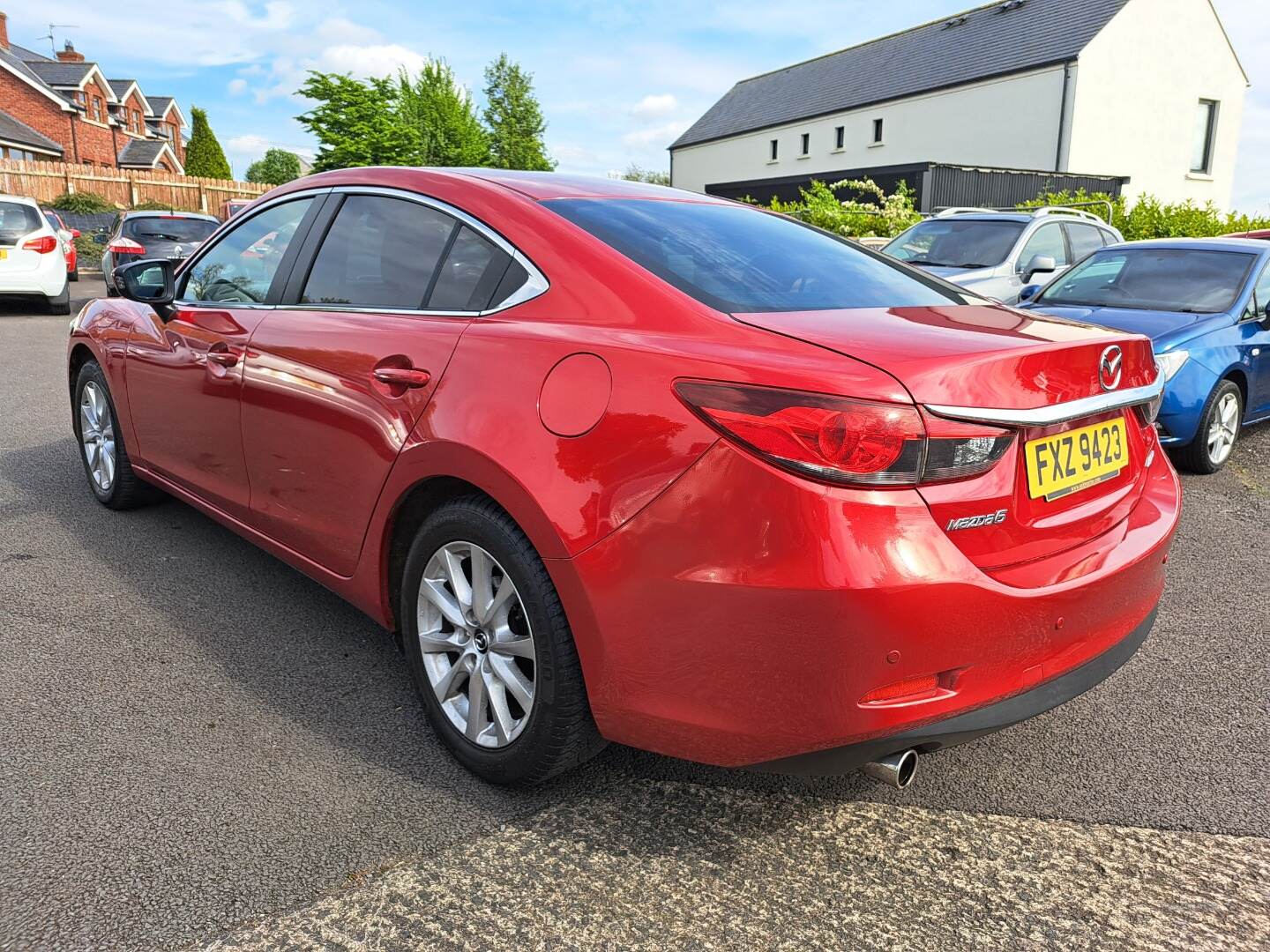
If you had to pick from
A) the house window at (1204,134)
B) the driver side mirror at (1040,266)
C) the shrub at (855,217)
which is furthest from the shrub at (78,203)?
the house window at (1204,134)

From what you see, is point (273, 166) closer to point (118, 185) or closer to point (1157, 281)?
point (118, 185)

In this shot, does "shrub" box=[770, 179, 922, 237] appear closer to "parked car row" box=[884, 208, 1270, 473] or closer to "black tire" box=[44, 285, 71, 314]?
"parked car row" box=[884, 208, 1270, 473]

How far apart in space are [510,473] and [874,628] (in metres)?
0.88

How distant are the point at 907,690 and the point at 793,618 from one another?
298 mm

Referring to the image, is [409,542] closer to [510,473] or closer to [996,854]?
[510,473]

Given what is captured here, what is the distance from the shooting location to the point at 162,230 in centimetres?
1581

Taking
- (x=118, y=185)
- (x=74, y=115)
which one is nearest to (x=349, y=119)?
(x=118, y=185)

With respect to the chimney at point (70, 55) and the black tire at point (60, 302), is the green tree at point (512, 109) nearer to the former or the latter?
the chimney at point (70, 55)

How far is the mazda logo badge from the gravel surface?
3.60 feet

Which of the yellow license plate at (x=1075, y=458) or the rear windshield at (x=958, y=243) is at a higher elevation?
the rear windshield at (x=958, y=243)

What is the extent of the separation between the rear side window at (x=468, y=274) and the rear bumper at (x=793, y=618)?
0.84 metres

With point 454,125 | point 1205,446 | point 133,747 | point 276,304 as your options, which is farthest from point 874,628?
point 454,125

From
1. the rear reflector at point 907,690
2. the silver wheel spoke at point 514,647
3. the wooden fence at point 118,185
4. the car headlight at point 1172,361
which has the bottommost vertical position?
the silver wheel spoke at point 514,647

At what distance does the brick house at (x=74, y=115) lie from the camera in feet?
152
